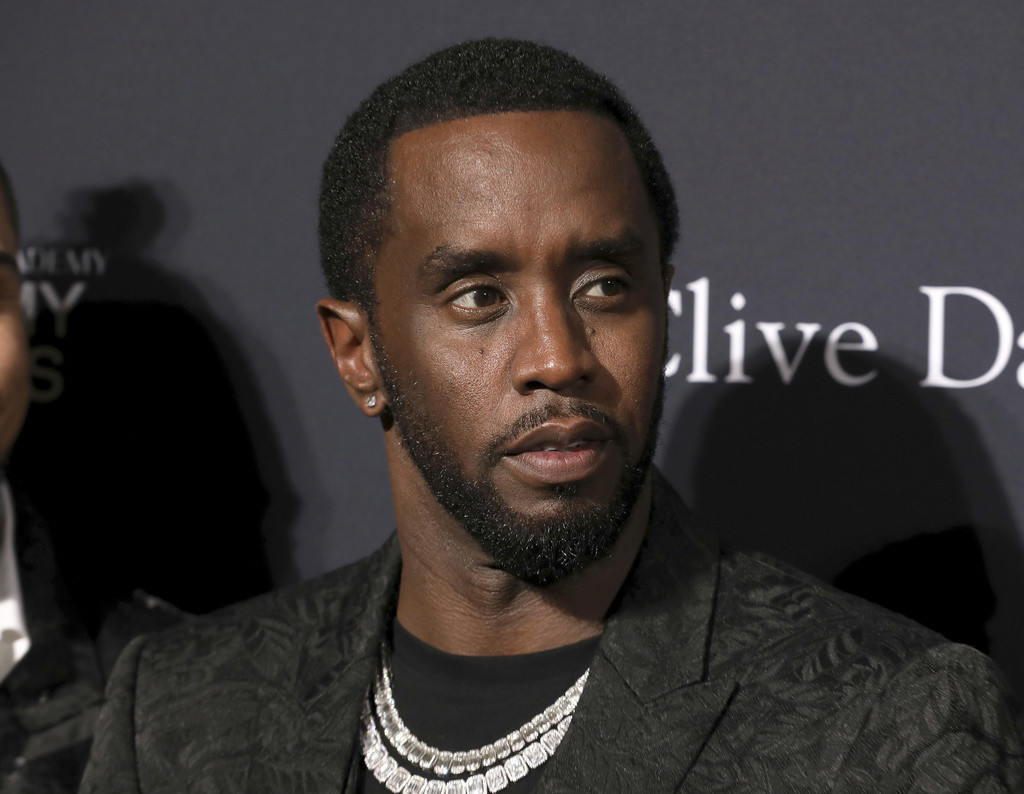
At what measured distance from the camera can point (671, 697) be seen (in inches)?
45.2

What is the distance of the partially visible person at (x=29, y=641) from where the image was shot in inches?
62.9

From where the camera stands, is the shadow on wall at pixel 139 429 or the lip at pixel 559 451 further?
the shadow on wall at pixel 139 429

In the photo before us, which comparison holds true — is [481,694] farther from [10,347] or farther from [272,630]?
[10,347]

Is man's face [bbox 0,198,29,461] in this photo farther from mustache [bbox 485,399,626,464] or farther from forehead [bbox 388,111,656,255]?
mustache [bbox 485,399,626,464]

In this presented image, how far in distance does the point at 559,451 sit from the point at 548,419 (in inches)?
1.4

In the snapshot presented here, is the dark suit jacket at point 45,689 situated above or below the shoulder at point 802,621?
below

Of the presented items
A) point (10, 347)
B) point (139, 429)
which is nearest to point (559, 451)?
point (10, 347)

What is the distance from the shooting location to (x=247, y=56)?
6.14ft

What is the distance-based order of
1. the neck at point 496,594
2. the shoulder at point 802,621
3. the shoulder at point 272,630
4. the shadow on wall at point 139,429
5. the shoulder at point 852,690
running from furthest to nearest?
the shadow on wall at point 139,429 → the shoulder at point 272,630 → the neck at point 496,594 → the shoulder at point 802,621 → the shoulder at point 852,690

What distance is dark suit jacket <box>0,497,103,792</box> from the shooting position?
165 centimetres

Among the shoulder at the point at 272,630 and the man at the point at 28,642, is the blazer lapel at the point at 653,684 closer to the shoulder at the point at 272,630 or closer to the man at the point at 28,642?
the shoulder at the point at 272,630

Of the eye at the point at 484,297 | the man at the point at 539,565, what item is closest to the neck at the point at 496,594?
the man at the point at 539,565

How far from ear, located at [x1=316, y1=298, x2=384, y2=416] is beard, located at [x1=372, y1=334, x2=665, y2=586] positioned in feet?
0.17

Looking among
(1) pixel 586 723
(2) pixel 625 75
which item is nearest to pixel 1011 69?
(2) pixel 625 75
